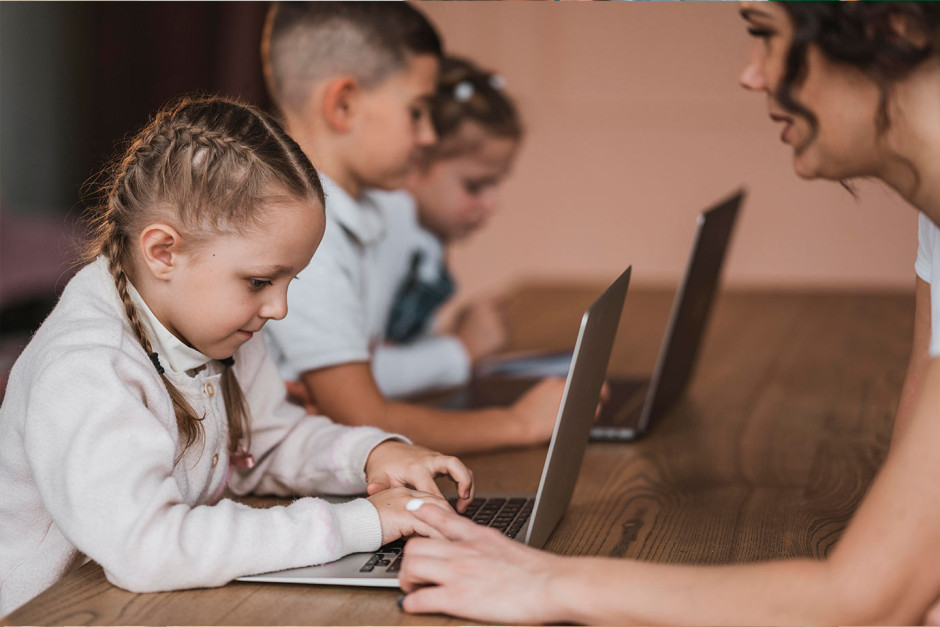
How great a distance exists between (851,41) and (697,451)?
27.7 inches

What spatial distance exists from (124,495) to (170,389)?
0.15 meters

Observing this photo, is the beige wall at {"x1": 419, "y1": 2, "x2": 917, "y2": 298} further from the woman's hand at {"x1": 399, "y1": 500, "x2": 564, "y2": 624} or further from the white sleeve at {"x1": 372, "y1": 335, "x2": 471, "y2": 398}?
the woman's hand at {"x1": 399, "y1": 500, "x2": 564, "y2": 624}

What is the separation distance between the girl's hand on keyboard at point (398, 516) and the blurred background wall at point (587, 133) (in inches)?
104

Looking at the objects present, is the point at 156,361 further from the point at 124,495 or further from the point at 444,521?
the point at 444,521

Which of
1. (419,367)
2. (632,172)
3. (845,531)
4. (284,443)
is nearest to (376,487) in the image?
(284,443)

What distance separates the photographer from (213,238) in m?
0.90

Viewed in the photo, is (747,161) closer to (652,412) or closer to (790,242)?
Result: (790,242)

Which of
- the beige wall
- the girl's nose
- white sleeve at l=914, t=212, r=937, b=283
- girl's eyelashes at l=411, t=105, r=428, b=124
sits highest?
white sleeve at l=914, t=212, r=937, b=283

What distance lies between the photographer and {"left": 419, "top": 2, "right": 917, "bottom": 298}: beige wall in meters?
3.70

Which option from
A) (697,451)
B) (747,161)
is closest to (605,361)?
(697,451)

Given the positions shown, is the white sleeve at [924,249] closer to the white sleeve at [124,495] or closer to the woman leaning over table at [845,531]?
the woman leaning over table at [845,531]

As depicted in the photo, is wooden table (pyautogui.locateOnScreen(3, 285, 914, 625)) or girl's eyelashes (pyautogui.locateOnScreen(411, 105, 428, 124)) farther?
girl's eyelashes (pyautogui.locateOnScreen(411, 105, 428, 124))

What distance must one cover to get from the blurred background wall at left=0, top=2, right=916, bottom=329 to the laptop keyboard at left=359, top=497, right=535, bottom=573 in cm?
250

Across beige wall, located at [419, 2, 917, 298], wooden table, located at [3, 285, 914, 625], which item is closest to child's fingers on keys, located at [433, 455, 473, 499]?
wooden table, located at [3, 285, 914, 625]
